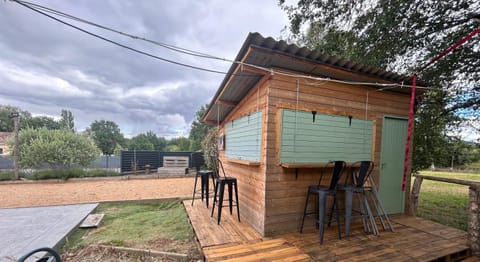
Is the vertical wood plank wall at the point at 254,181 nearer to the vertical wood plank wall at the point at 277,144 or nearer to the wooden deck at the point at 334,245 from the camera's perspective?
the vertical wood plank wall at the point at 277,144

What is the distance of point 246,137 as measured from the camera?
3.60 metres

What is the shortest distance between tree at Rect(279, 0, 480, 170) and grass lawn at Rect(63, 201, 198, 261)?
5243mm

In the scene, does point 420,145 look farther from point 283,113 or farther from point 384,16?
point 283,113

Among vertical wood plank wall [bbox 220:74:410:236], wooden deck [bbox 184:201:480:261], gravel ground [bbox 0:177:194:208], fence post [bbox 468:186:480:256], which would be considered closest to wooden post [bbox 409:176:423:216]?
wooden deck [bbox 184:201:480:261]

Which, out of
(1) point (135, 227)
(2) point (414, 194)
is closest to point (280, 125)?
(1) point (135, 227)

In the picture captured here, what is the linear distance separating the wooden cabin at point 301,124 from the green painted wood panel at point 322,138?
1cm

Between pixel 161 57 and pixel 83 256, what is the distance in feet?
9.16

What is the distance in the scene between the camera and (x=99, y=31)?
89.1 inches

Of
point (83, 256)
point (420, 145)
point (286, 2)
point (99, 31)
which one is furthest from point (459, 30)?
point (83, 256)

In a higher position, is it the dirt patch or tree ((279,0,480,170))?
tree ((279,0,480,170))

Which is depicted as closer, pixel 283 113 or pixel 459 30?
pixel 283 113

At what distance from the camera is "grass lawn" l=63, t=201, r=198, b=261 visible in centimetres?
272

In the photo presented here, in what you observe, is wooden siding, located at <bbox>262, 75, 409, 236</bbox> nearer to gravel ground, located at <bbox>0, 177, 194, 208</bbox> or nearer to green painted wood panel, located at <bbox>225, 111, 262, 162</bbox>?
green painted wood panel, located at <bbox>225, 111, 262, 162</bbox>

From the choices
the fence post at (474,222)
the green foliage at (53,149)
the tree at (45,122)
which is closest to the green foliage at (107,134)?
the tree at (45,122)
